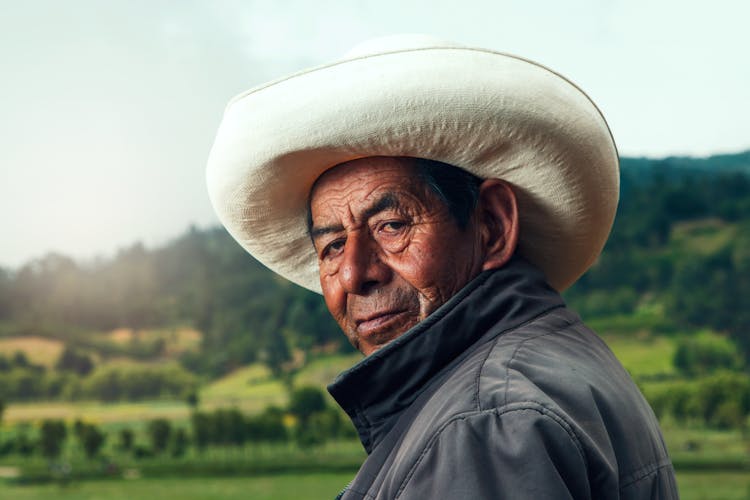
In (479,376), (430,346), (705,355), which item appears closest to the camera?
(479,376)

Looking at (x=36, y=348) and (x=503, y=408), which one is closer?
(x=503, y=408)

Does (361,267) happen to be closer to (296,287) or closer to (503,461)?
(503,461)

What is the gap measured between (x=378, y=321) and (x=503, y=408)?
0.42 meters

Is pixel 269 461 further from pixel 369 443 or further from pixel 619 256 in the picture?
pixel 369 443

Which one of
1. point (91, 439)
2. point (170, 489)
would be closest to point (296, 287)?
point (170, 489)

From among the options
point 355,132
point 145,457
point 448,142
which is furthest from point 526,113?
point 145,457

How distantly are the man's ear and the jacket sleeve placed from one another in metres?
0.45

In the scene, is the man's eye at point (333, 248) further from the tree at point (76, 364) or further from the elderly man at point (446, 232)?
the tree at point (76, 364)

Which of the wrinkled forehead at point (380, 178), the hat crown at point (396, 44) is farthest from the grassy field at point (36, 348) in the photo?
the hat crown at point (396, 44)

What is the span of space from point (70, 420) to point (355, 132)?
13759 millimetres

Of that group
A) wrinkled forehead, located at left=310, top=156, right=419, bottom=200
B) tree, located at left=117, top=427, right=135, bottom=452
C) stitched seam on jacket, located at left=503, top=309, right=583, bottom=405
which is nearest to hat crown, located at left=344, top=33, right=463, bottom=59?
wrinkled forehead, located at left=310, top=156, right=419, bottom=200

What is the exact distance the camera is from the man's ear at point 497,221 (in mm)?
1289

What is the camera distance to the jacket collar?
1.11 m

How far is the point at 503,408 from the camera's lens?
0.87 m
